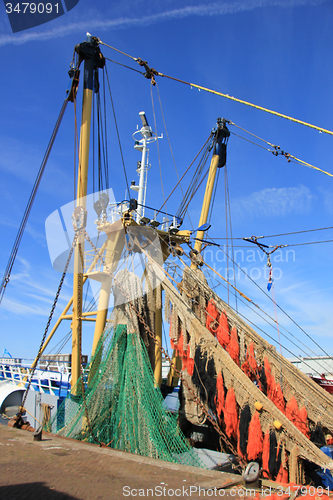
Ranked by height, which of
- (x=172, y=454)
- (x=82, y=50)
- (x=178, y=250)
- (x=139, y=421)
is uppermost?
(x=82, y=50)

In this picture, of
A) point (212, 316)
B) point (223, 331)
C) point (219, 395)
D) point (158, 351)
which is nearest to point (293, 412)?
point (219, 395)

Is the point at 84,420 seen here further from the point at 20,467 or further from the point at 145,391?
the point at 20,467

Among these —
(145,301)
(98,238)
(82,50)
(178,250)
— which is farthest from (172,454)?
(82,50)

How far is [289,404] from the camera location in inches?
355

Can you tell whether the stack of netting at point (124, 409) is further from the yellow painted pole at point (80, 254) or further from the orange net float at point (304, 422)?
the orange net float at point (304, 422)

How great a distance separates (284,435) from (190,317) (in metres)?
3.70

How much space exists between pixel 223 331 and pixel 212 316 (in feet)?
2.69

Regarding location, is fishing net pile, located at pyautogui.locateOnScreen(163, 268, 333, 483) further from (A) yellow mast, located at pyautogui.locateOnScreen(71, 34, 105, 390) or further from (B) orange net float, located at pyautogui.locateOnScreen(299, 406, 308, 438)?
(A) yellow mast, located at pyautogui.locateOnScreen(71, 34, 105, 390)

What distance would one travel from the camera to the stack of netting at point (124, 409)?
25.8 feet

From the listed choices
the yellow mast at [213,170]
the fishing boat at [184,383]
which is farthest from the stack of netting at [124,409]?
the yellow mast at [213,170]

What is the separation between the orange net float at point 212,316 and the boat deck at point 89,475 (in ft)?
15.7

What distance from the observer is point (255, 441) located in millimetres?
6902

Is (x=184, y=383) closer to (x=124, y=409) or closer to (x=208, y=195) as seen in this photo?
(x=124, y=409)

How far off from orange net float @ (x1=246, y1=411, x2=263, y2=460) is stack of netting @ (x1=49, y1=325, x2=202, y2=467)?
1.34 meters
